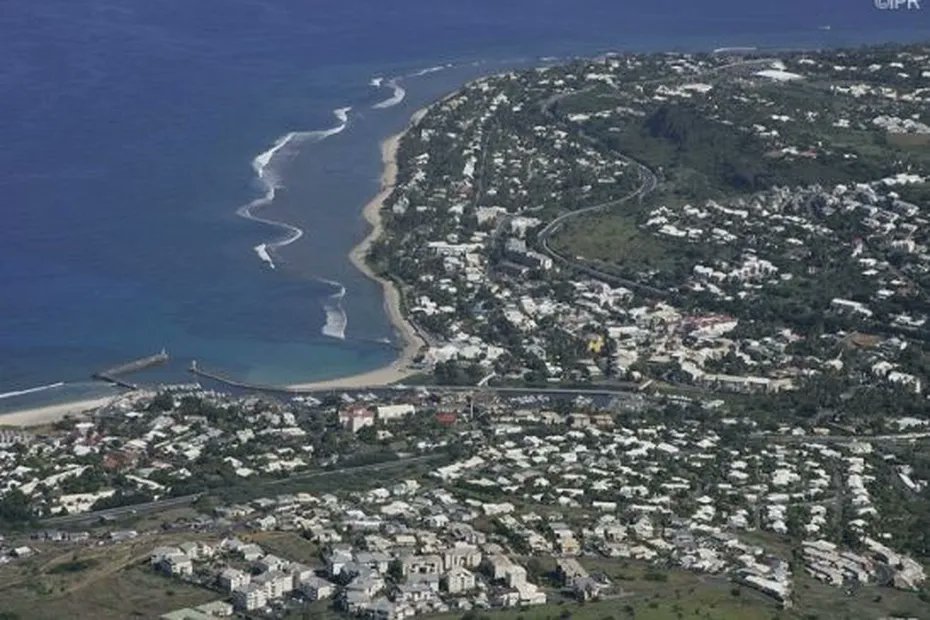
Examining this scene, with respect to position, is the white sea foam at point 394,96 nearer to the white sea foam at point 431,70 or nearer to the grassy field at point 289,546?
the white sea foam at point 431,70

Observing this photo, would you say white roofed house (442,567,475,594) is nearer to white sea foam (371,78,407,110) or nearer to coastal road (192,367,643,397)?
coastal road (192,367,643,397)

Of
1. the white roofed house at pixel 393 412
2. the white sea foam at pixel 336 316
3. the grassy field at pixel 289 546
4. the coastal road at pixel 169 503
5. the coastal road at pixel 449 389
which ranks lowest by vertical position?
the white sea foam at pixel 336 316

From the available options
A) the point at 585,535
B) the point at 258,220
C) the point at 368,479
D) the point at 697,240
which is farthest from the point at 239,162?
the point at 585,535

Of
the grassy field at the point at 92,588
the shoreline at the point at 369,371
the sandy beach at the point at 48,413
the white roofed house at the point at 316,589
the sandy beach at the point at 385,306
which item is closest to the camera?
the grassy field at the point at 92,588

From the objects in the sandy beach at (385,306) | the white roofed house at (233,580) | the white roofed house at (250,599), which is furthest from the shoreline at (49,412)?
the white roofed house at (250,599)

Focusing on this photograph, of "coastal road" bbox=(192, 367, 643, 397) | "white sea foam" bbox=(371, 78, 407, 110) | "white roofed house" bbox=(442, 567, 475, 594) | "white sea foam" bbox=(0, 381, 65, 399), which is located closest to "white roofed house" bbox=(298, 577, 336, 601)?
"white roofed house" bbox=(442, 567, 475, 594)

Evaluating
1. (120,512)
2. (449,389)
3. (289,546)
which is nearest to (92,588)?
(289,546)
